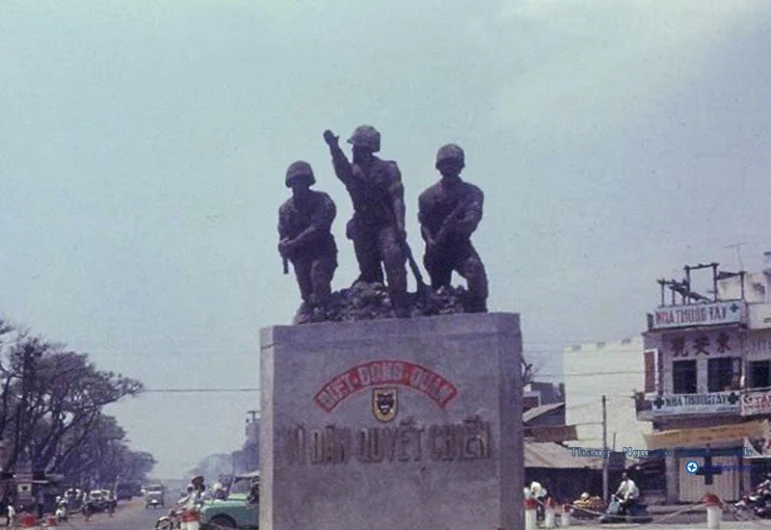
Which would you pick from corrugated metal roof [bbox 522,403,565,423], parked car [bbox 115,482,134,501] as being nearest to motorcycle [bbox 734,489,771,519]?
corrugated metal roof [bbox 522,403,565,423]

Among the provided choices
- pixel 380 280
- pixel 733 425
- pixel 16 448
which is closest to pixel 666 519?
pixel 733 425

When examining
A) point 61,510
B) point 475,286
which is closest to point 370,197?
point 475,286

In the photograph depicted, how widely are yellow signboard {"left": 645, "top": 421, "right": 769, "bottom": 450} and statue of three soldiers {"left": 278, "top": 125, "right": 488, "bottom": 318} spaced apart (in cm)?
4281

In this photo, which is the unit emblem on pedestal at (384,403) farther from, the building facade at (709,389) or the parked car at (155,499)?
the parked car at (155,499)

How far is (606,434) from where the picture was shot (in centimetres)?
7419

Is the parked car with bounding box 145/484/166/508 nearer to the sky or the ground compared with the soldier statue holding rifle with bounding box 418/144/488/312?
nearer to the ground

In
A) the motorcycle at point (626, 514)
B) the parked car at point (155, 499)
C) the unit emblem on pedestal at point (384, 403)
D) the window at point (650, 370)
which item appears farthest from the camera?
the parked car at point (155, 499)

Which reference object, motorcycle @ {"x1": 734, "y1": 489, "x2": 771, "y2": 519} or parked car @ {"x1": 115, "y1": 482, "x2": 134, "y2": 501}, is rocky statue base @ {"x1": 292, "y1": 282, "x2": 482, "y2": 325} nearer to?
motorcycle @ {"x1": 734, "y1": 489, "x2": 771, "y2": 519}

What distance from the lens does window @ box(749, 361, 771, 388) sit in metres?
62.9

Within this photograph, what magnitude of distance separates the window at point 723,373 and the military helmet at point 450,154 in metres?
46.3

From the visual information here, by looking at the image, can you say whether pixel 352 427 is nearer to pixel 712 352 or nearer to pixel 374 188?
pixel 374 188

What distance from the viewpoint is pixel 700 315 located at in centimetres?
Answer: 6481

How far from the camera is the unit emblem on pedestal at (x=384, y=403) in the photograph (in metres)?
18.6

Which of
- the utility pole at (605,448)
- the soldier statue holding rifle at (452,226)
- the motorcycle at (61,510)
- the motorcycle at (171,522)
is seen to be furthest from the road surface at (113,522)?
the soldier statue holding rifle at (452,226)
